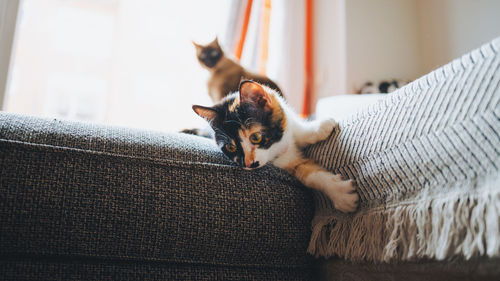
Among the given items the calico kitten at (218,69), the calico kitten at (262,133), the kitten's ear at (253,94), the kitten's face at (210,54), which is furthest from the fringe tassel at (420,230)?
the kitten's face at (210,54)

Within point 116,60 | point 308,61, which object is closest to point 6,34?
point 116,60

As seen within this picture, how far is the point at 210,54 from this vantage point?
1.80 m

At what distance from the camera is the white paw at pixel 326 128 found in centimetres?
95

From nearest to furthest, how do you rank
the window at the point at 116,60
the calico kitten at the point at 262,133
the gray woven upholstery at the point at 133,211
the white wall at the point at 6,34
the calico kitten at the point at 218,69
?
1. the gray woven upholstery at the point at 133,211
2. the calico kitten at the point at 262,133
3. the white wall at the point at 6,34
4. the calico kitten at the point at 218,69
5. the window at the point at 116,60

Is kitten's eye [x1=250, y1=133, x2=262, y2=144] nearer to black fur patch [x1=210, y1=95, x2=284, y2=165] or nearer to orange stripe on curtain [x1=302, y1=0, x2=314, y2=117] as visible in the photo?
black fur patch [x1=210, y1=95, x2=284, y2=165]

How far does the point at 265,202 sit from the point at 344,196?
19 cm

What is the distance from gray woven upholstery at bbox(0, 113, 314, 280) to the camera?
2.19 ft

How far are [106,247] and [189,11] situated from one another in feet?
7.01

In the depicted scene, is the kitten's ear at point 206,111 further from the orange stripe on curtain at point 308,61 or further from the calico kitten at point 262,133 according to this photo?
the orange stripe on curtain at point 308,61

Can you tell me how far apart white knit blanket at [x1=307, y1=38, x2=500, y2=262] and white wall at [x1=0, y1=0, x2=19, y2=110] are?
1.55 m

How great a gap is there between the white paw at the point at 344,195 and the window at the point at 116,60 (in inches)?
58.4

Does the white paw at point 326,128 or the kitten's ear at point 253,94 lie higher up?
the kitten's ear at point 253,94

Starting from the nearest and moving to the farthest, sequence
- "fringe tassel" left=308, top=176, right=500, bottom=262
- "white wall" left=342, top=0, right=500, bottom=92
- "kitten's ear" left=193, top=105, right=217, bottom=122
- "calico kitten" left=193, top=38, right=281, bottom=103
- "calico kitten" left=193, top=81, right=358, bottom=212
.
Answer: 1. "fringe tassel" left=308, top=176, right=500, bottom=262
2. "calico kitten" left=193, top=81, right=358, bottom=212
3. "kitten's ear" left=193, top=105, right=217, bottom=122
4. "calico kitten" left=193, top=38, right=281, bottom=103
5. "white wall" left=342, top=0, right=500, bottom=92

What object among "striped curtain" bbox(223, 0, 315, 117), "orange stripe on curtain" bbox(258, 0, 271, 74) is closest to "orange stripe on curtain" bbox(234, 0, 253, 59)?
"striped curtain" bbox(223, 0, 315, 117)
